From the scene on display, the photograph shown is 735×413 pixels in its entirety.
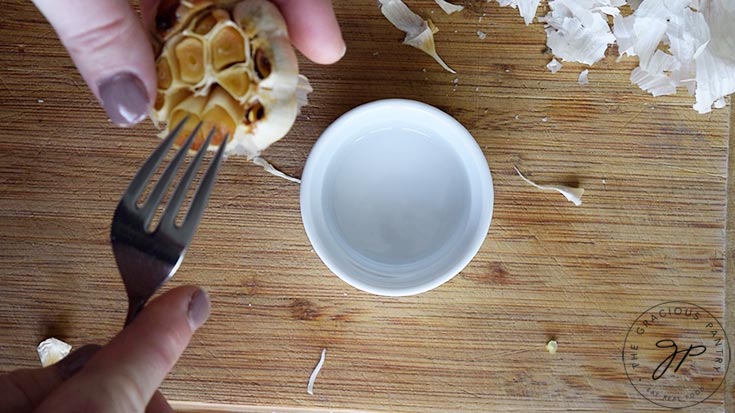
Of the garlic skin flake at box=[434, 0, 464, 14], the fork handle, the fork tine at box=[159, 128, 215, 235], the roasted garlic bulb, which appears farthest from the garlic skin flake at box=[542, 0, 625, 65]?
the fork handle

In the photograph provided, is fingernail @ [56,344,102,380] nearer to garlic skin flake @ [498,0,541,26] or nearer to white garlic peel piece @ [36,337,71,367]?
white garlic peel piece @ [36,337,71,367]

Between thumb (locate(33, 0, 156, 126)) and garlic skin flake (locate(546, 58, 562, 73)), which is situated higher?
thumb (locate(33, 0, 156, 126))

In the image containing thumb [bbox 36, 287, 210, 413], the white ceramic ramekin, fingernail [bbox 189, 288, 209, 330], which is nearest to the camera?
thumb [bbox 36, 287, 210, 413]

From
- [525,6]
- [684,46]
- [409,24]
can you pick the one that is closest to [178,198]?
[409,24]

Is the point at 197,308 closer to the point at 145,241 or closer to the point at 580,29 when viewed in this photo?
the point at 145,241

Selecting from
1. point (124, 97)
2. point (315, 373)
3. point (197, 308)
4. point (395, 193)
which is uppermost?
point (124, 97)

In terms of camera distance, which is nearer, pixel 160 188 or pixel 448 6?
pixel 160 188

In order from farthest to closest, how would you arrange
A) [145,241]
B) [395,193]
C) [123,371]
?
[395,193], [145,241], [123,371]
